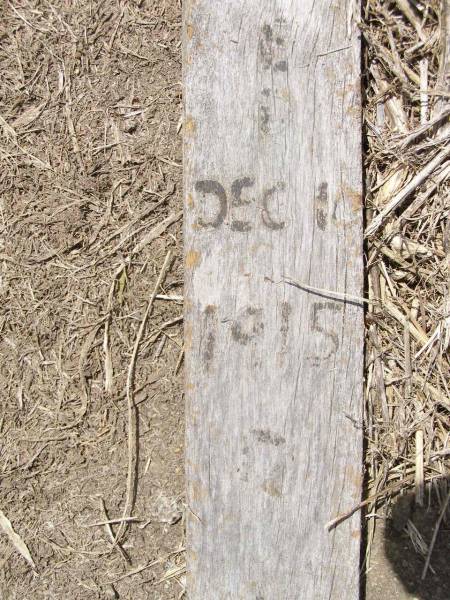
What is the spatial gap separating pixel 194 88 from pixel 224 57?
0.16 meters

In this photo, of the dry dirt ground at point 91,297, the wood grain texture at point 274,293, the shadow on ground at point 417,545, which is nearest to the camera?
the wood grain texture at point 274,293

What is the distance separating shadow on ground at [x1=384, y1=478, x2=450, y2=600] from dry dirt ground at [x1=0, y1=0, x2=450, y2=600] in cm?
86

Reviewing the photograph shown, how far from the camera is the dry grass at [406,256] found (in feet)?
7.20

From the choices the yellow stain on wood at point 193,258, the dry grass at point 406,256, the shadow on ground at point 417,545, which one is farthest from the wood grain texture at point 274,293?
the shadow on ground at point 417,545

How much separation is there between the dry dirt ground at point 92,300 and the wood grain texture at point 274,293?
0.94ft

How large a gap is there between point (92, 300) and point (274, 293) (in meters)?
0.77

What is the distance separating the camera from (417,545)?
2268 mm

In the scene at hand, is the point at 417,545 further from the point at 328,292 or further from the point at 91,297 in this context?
the point at 91,297

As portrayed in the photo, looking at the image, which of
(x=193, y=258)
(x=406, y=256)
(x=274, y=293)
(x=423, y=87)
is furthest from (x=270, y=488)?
(x=423, y=87)

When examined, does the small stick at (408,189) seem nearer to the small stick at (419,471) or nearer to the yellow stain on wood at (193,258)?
the yellow stain on wood at (193,258)

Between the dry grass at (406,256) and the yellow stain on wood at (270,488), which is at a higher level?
the dry grass at (406,256)

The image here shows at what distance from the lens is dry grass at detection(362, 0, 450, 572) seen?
Result: 220cm

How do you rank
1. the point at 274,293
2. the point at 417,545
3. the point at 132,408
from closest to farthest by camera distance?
the point at 274,293 < the point at 417,545 < the point at 132,408

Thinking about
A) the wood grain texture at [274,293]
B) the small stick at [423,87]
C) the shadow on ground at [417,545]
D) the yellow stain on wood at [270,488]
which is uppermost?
the small stick at [423,87]
